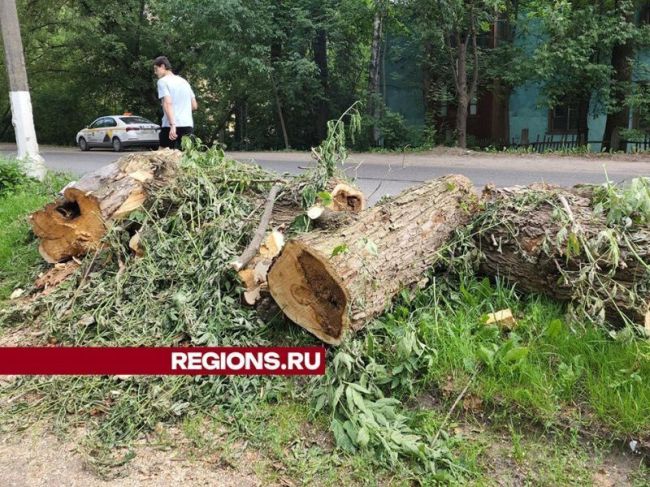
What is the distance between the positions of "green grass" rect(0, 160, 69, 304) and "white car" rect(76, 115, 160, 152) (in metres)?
13.6

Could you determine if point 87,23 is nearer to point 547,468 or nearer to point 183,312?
point 183,312

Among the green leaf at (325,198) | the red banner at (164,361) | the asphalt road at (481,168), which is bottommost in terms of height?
the red banner at (164,361)

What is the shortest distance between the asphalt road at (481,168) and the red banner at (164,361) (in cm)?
505

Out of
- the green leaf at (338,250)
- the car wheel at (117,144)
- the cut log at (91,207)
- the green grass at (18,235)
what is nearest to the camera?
the green leaf at (338,250)

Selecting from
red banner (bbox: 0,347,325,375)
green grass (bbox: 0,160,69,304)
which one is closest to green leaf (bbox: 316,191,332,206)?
red banner (bbox: 0,347,325,375)

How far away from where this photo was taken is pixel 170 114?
7.52 metres

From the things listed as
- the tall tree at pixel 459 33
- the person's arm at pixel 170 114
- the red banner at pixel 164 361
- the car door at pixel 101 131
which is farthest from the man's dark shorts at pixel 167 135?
the car door at pixel 101 131

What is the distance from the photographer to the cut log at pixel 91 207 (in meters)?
5.13

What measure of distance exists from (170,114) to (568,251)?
18.1ft

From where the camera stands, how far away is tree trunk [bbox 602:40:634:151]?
685 inches

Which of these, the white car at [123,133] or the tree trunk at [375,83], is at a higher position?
the tree trunk at [375,83]

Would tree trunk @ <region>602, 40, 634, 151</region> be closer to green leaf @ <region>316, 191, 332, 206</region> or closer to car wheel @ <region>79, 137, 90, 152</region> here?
green leaf @ <region>316, 191, 332, 206</region>

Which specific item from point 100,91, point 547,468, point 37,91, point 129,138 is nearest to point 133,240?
point 547,468

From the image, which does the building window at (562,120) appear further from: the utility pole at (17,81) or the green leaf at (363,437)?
the green leaf at (363,437)
